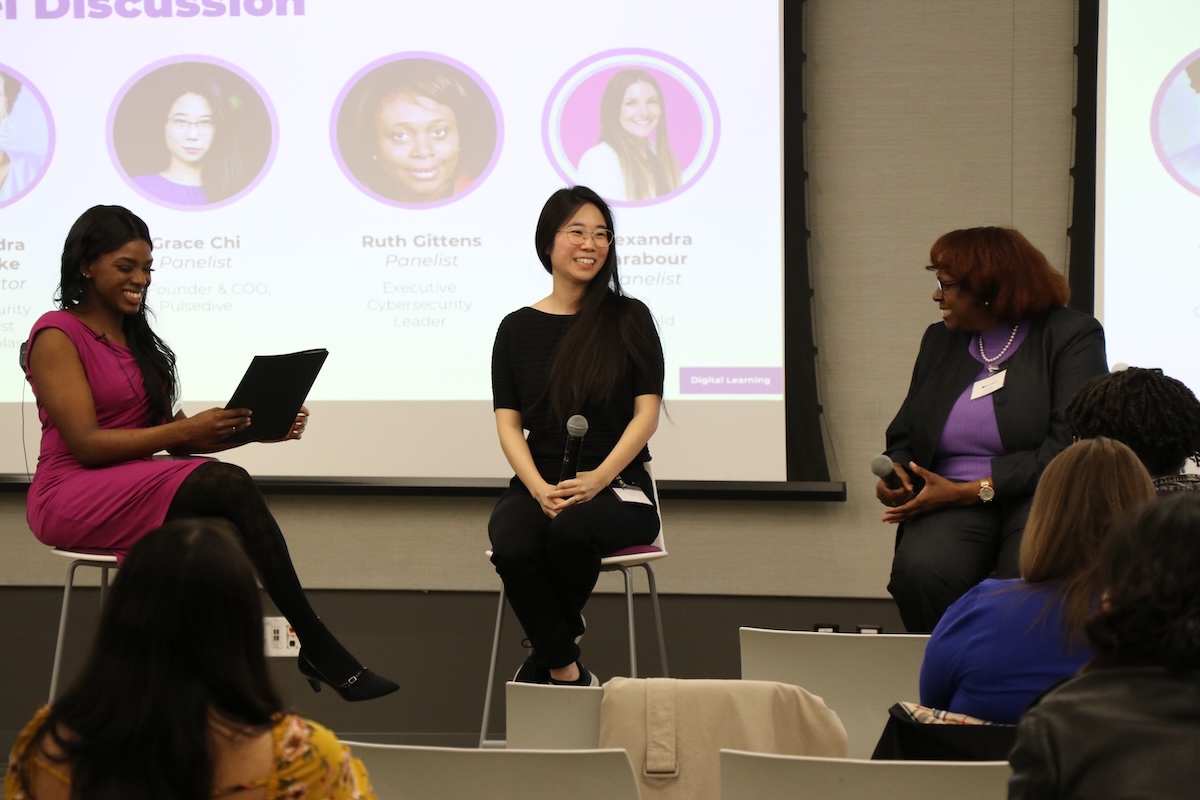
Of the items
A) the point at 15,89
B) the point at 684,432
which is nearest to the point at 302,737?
→ the point at 684,432

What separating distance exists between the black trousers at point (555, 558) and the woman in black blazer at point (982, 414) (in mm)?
657

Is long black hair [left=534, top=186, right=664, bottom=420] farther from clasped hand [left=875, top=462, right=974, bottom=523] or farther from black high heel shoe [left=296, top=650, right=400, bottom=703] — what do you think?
black high heel shoe [left=296, top=650, right=400, bottom=703]

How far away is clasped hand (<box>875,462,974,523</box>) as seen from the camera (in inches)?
112

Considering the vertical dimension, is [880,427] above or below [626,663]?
above

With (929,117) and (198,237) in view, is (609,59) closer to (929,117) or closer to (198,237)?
(929,117)

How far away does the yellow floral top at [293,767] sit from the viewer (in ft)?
3.63

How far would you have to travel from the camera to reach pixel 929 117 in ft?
11.7

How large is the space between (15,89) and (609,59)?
185 centimetres

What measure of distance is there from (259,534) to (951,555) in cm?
157

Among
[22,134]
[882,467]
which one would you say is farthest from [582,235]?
[22,134]

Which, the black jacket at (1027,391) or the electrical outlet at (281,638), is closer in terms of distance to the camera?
the black jacket at (1027,391)

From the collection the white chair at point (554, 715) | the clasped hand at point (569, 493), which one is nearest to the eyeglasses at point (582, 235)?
the clasped hand at point (569, 493)

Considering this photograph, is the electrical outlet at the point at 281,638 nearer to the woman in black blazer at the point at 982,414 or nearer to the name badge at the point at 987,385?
the woman in black blazer at the point at 982,414

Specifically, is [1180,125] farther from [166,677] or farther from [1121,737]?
[166,677]
